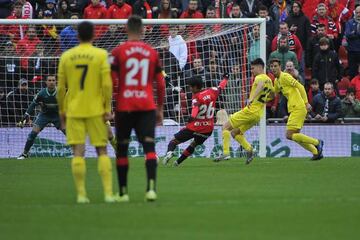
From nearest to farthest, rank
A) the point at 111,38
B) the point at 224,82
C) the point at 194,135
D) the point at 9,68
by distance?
the point at 194,135
the point at 224,82
the point at 111,38
the point at 9,68

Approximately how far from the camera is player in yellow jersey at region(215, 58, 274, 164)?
22500 mm

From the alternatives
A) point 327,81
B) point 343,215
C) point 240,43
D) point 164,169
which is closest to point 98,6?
point 240,43

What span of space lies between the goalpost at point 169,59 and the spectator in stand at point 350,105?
9.16 ft

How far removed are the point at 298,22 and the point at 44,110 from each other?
795cm

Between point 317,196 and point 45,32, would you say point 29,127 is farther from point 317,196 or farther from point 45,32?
point 317,196

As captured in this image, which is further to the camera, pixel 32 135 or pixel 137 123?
pixel 32 135

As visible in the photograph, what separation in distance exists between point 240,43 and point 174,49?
5.43 ft

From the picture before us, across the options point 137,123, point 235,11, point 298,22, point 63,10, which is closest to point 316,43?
point 298,22

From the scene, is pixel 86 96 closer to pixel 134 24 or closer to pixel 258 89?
pixel 134 24

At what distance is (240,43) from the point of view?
85.5 feet

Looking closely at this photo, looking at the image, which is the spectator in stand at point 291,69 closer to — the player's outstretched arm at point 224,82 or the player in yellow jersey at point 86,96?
the player's outstretched arm at point 224,82

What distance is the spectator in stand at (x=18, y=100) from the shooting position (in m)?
26.3

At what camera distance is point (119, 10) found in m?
28.3

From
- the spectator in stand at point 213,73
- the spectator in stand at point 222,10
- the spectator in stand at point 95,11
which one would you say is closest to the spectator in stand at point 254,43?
the spectator in stand at point 213,73
